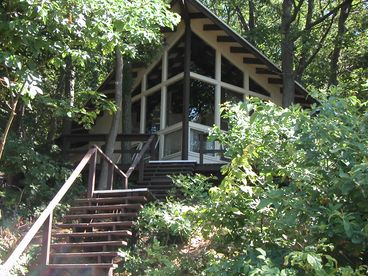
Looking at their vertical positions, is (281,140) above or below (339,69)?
below

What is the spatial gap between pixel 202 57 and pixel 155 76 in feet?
5.69

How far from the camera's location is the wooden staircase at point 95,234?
6.33m

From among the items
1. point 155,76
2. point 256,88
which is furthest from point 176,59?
point 256,88

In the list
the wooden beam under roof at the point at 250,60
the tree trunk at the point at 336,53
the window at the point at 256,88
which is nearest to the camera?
the wooden beam under roof at the point at 250,60

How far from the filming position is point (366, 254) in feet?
12.6

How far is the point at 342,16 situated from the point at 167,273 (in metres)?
16.3

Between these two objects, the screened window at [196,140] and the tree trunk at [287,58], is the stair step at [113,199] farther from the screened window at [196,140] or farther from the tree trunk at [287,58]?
the tree trunk at [287,58]

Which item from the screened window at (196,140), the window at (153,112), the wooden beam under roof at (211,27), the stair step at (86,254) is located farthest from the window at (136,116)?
the stair step at (86,254)

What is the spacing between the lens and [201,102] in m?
14.7

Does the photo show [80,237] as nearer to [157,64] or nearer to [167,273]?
[167,273]

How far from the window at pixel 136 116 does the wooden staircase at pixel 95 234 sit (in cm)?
770

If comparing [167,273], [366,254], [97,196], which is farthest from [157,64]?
[366,254]

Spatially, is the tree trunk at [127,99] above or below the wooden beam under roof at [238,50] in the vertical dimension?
below

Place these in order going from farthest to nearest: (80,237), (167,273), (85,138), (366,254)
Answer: (85,138)
(80,237)
(167,273)
(366,254)
